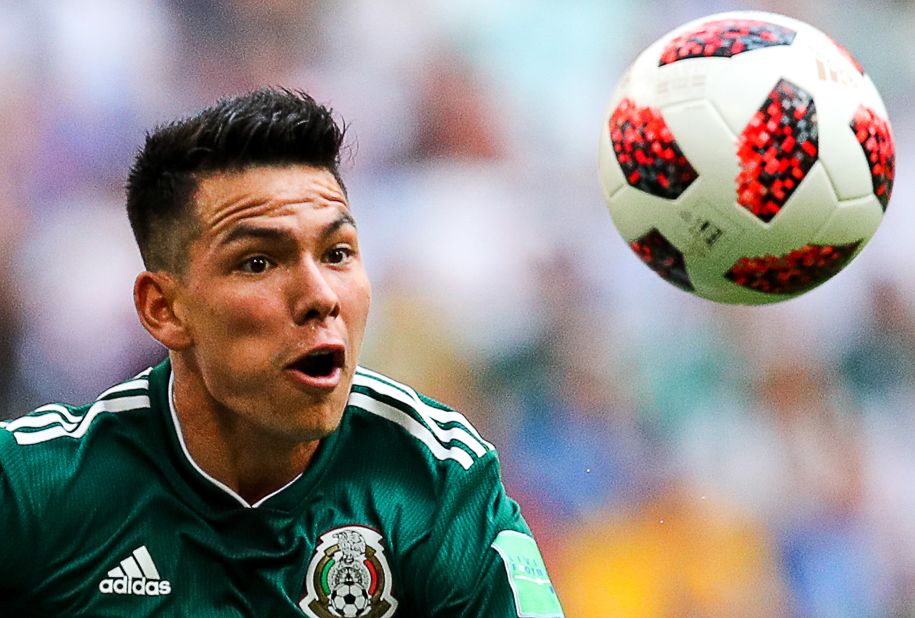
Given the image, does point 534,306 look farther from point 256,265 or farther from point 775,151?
point 256,265

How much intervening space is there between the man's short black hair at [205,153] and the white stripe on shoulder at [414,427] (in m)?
0.53

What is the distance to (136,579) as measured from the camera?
2682 millimetres

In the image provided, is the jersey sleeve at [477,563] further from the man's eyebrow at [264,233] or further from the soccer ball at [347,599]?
the man's eyebrow at [264,233]

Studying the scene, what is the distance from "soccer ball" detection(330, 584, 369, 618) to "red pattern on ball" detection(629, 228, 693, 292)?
3.52 feet

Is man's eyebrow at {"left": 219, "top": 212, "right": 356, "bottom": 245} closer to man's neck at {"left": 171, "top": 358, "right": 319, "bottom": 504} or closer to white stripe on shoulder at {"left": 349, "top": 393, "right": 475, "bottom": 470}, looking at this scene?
man's neck at {"left": 171, "top": 358, "right": 319, "bottom": 504}

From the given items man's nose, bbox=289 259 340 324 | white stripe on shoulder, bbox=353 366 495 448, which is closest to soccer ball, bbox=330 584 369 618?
white stripe on shoulder, bbox=353 366 495 448

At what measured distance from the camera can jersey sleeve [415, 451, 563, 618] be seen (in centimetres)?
262

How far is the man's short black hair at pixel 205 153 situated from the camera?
107 inches

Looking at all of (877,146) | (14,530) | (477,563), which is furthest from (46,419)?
(877,146)

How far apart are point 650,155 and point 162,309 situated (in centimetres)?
117

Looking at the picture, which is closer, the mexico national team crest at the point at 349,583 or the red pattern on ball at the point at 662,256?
the mexico national team crest at the point at 349,583

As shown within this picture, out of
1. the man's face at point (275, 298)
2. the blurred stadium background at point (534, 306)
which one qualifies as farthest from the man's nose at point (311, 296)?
the blurred stadium background at point (534, 306)

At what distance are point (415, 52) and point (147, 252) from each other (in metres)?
2.64

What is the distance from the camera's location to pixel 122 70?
5004mm
